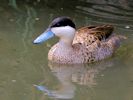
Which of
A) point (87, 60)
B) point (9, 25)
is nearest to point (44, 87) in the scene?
point (87, 60)

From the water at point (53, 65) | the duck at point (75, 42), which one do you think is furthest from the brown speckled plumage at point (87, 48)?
the water at point (53, 65)

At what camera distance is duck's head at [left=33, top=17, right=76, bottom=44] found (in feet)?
25.2

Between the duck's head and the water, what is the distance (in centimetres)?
38

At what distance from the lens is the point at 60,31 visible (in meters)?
7.79

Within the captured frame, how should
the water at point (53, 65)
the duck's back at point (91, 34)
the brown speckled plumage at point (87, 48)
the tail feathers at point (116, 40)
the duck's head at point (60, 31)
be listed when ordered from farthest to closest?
1. the tail feathers at point (116, 40)
2. the duck's back at point (91, 34)
3. the brown speckled plumage at point (87, 48)
4. the duck's head at point (60, 31)
5. the water at point (53, 65)

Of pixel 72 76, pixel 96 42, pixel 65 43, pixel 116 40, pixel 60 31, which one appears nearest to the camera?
pixel 72 76

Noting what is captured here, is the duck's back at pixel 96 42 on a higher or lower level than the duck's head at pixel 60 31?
lower

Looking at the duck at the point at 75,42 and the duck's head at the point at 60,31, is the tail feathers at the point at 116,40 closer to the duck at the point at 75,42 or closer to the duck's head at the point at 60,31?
the duck at the point at 75,42

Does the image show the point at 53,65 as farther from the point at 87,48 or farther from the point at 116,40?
the point at 116,40

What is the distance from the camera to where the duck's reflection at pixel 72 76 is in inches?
268

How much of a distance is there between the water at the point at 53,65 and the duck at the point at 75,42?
0.12 metres

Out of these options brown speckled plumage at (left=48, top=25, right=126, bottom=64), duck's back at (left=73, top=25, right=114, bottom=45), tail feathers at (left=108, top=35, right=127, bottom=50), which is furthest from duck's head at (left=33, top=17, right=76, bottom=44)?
tail feathers at (left=108, top=35, right=127, bottom=50)

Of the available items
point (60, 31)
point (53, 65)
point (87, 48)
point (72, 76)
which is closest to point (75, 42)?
point (87, 48)

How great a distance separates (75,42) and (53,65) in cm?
63
